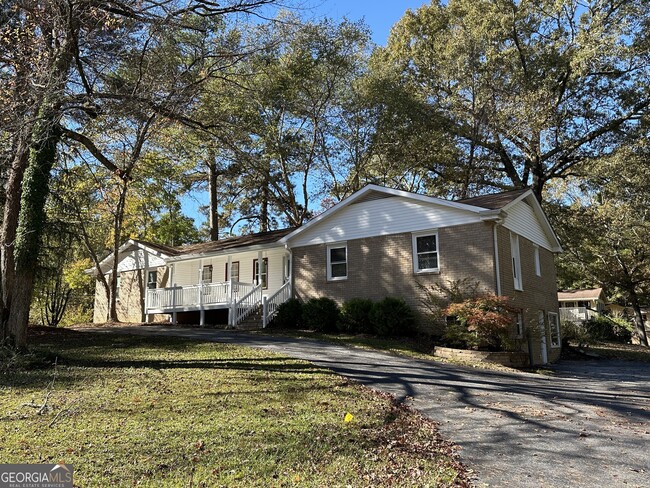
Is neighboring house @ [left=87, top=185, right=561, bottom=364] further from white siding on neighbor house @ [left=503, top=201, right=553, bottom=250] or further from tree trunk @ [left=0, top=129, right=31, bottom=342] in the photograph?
tree trunk @ [left=0, top=129, right=31, bottom=342]

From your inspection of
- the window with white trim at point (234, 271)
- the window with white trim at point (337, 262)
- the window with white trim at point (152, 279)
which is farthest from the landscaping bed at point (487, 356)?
the window with white trim at point (152, 279)

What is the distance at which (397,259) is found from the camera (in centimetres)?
1667

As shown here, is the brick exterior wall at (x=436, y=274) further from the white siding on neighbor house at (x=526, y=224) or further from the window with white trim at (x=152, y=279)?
the window with white trim at (x=152, y=279)

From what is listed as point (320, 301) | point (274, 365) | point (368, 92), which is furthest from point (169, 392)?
point (368, 92)

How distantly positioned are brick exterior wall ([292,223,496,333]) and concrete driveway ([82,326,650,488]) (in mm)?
4203

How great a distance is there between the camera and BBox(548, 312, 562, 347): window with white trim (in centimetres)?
1906

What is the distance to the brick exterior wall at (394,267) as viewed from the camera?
14.9m

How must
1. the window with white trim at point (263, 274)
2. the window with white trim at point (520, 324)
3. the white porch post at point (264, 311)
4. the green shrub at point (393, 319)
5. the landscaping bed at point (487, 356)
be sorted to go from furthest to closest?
the window with white trim at point (263, 274), the white porch post at point (264, 311), the green shrub at point (393, 319), the window with white trim at point (520, 324), the landscaping bed at point (487, 356)

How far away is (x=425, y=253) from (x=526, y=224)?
4.59 m

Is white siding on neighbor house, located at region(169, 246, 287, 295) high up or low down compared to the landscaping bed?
up

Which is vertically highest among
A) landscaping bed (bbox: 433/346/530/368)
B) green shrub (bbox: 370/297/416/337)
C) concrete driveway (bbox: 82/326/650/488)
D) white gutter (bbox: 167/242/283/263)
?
white gutter (bbox: 167/242/283/263)

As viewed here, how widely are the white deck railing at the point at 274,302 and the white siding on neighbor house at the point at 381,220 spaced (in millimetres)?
1901

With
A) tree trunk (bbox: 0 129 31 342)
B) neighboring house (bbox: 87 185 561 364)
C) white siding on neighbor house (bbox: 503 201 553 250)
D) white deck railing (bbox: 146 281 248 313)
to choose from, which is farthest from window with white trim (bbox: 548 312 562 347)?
tree trunk (bbox: 0 129 31 342)

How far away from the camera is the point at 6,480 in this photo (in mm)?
4309
